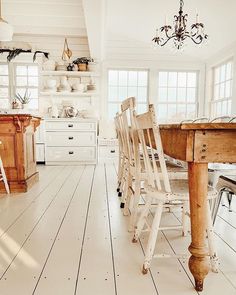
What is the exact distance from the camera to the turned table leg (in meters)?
1.31

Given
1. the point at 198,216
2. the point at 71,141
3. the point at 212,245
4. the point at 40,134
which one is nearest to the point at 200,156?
the point at 198,216

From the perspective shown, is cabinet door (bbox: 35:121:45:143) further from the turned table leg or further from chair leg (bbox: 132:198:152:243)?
the turned table leg

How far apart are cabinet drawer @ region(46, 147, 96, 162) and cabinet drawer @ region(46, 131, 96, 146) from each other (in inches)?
4.1

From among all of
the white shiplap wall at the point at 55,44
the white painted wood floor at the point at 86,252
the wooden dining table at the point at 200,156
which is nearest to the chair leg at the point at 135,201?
the white painted wood floor at the point at 86,252

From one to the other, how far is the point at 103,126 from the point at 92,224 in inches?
156

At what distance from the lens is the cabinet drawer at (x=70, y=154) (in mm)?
5543

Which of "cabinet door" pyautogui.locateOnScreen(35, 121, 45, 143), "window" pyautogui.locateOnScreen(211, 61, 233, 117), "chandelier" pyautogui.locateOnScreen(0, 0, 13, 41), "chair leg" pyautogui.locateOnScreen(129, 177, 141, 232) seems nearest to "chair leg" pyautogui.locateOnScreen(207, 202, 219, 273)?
"chair leg" pyautogui.locateOnScreen(129, 177, 141, 232)

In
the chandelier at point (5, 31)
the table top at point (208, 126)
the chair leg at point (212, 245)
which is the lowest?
the chair leg at point (212, 245)

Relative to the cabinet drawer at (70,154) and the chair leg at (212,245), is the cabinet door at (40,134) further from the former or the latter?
the chair leg at (212,245)

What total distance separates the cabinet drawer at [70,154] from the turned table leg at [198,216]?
4.33 m

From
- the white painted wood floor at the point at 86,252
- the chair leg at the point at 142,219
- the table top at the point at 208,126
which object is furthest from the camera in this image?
the chair leg at the point at 142,219

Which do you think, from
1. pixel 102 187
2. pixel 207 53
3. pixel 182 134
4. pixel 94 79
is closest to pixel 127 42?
pixel 94 79

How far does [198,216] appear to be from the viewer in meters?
1.33

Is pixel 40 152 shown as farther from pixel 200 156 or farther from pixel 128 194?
pixel 200 156
